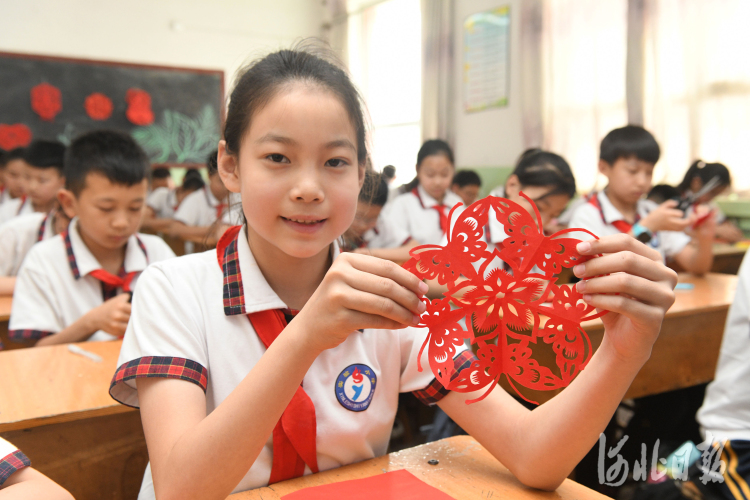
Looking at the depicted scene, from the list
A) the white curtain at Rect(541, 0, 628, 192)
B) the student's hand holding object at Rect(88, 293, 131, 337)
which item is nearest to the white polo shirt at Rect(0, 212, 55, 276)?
the student's hand holding object at Rect(88, 293, 131, 337)

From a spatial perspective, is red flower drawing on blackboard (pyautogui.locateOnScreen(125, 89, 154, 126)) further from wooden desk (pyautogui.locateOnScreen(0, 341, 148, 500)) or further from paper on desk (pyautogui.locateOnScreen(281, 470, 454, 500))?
paper on desk (pyautogui.locateOnScreen(281, 470, 454, 500))

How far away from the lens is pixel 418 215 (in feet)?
12.6

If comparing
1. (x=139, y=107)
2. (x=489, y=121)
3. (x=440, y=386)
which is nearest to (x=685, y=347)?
(x=440, y=386)

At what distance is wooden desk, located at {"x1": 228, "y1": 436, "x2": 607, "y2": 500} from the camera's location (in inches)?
32.7

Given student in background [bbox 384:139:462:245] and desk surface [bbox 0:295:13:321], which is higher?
student in background [bbox 384:139:462:245]

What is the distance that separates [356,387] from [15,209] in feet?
11.4

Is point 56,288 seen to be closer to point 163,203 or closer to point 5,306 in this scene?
point 5,306

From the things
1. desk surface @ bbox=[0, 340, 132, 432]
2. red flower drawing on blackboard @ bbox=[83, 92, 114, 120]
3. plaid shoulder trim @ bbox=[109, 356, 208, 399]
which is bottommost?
desk surface @ bbox=[0, 340, 132, 432]

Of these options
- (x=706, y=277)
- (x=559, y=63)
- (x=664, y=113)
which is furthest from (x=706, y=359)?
(x=559, y=63)

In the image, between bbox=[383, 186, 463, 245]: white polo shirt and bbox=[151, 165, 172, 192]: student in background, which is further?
bbox=[151, 165, 172, 192]: student in background

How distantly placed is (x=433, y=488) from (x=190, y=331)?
17.7 inches

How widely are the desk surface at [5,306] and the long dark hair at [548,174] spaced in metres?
2.03

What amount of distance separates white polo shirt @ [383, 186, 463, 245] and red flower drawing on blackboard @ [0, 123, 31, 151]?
187 inches

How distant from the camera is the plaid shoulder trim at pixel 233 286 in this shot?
929 mm
